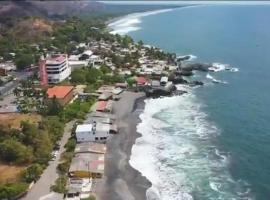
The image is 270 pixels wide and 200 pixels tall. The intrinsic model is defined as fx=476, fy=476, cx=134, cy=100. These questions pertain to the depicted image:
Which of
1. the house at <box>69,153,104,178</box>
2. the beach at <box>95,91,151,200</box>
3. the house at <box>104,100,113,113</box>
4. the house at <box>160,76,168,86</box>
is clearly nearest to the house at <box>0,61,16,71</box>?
the house at <box>104,100,113,113</box>

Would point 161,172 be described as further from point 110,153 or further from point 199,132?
point 199,132

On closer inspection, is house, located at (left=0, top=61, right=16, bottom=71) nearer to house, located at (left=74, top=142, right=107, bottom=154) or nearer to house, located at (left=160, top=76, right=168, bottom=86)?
house, located at (left=160, top=76, right=168, bottom=86)

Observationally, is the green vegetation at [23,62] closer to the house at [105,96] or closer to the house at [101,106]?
the house at [105,96]

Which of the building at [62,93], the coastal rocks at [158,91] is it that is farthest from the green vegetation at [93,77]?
the coastal rocks at [158,91]

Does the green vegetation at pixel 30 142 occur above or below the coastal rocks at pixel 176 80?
above

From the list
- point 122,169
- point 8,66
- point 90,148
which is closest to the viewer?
point 122,169

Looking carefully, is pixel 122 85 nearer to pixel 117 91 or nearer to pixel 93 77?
pixel 117 91

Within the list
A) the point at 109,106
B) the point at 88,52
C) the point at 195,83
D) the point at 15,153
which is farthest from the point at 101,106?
the point at 88,52
